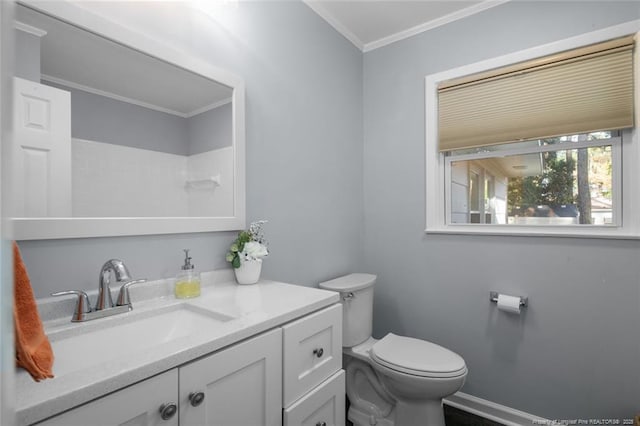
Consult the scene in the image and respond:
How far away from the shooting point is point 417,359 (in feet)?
4.93

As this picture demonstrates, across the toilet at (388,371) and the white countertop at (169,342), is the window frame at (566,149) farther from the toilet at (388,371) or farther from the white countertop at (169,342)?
the white countertop at (169,342)

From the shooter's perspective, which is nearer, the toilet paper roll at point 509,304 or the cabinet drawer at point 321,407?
the cabinet drawer at point 321,407

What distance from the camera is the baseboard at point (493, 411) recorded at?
169cm

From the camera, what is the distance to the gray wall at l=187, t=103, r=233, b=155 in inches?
49.2

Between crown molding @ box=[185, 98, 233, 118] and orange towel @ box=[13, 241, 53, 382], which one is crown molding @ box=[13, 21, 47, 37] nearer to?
crown molding @ box=[185, 98, 233, 118]

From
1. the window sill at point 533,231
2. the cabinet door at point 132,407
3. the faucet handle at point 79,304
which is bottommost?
the cabinet door at point 132,407

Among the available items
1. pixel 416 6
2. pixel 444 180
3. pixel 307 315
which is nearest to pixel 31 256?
pixel 307 315

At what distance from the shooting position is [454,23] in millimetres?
1953

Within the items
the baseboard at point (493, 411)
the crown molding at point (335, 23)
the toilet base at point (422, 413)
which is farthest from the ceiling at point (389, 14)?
the baseboard at point (493, 411)

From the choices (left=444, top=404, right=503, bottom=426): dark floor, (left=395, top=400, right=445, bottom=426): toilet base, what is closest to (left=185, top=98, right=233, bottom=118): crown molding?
(left=395, top=400, right=445, bottom=426): toilet base

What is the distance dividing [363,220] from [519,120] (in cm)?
114

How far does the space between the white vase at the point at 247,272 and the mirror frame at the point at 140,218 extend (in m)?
0.17

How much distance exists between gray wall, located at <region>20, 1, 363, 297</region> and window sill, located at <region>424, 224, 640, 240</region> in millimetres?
645

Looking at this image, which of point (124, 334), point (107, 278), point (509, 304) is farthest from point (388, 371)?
point (107, 278)
